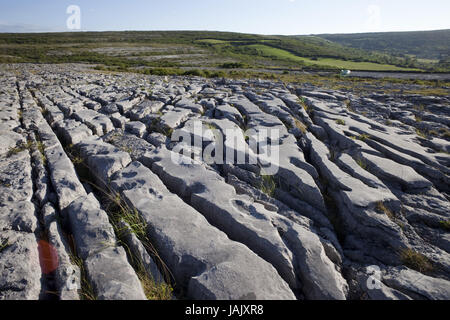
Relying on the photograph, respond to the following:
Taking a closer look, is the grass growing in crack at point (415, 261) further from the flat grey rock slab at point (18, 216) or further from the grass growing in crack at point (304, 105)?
the grass growing in crack at point (304, 105)

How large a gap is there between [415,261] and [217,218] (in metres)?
2.21

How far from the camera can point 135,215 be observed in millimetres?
2766

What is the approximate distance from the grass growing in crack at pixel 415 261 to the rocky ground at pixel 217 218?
11 millimetres

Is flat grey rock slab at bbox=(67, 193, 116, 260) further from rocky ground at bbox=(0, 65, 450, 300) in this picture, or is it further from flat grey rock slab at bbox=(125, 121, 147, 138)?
flat grey rock slab at bbox=(125, 121, 147, 138)

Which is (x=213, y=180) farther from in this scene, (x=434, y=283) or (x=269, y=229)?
(x=434, y=283)

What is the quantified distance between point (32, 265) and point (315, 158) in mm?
4352

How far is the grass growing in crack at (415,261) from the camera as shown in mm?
2428

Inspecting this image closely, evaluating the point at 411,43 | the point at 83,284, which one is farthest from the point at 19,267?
the point at 411,43

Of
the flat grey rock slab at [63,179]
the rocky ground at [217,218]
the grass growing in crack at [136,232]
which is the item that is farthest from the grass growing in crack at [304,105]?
the flat grey rock slab at [63,179]

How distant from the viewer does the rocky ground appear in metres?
2.10

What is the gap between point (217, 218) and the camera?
281 cm

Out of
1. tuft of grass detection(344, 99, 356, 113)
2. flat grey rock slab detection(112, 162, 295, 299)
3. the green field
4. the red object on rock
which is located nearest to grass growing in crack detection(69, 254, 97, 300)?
the red object on rock

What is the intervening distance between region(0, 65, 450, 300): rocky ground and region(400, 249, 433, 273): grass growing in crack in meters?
0.01

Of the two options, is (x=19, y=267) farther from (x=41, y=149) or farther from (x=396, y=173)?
(x=396, y=173)
